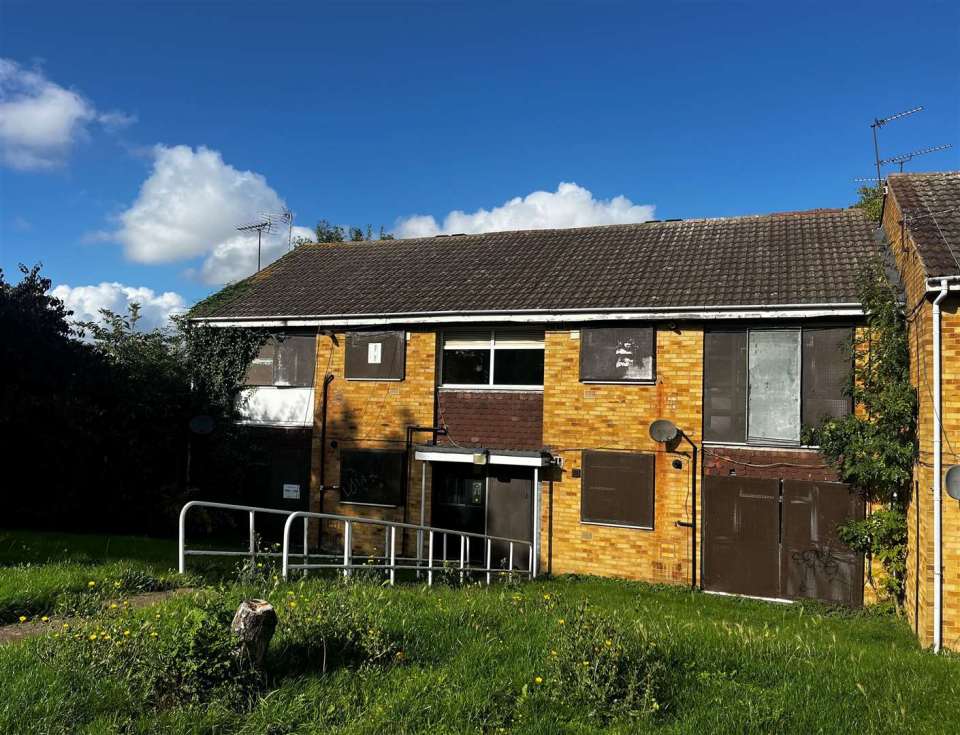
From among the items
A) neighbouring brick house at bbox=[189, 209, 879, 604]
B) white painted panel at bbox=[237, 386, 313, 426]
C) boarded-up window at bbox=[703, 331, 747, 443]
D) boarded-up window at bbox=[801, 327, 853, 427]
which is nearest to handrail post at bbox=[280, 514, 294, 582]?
neighbouring brick house at bbox=[189, 209, 879, 604]

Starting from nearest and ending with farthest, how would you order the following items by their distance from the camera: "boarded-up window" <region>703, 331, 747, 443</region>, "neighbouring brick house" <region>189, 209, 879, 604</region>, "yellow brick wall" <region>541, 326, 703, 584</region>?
"neighbouring brick house" <region>189, 209, 879, 604</region> → "boarded-up window" <region>703, 331, 747, 443</region> → "yellow brick wall" <region>541, 326, 703, 584</region>

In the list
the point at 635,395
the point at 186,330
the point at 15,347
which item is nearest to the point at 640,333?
Answer: the point at 635,395

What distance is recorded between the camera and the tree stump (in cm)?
445

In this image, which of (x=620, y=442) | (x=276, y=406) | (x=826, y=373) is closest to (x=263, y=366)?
(x=276, y=406)

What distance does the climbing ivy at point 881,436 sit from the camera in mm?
9953

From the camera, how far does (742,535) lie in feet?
38.0

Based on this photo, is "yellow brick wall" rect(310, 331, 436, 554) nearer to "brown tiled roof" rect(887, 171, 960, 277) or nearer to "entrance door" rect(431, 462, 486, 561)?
"entrance door" rect(431, 462, 486, 561)

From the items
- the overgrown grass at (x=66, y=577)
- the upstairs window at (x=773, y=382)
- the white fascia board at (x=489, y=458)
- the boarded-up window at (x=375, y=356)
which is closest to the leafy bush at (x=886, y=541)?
the upstairs window at (x=773, y=382)

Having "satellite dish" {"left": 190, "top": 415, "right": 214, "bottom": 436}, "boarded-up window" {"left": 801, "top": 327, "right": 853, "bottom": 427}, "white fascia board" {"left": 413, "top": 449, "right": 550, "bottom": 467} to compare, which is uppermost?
"boarded-up window" {"left": 801, "top": 327, "right": 853, "bottom": 427}

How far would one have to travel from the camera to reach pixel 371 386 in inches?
561

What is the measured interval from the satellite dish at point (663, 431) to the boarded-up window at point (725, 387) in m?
0.55

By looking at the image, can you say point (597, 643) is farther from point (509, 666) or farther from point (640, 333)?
point (640, 333)

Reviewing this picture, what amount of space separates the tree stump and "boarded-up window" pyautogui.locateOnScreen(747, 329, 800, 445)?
9221 mm

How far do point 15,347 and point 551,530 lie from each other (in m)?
10.2
